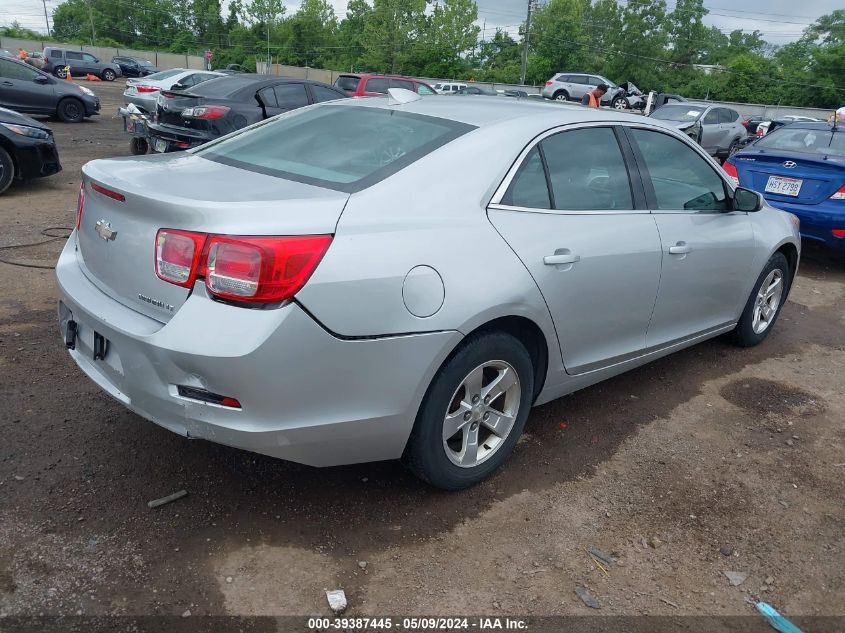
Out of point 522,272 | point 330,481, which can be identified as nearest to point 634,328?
point 522,272

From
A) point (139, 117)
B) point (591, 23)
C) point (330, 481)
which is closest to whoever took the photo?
point (330, 481)

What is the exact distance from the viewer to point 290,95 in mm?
10953

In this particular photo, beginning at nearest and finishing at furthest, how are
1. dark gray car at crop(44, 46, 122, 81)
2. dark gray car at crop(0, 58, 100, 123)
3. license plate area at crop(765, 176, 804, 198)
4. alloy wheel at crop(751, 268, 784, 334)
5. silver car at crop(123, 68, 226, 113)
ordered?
alloy wheel at crop(751, 268, 784, 334) → license plate area at crop(765, 176, 804, 198) → dark gray car at crop(0, 58, 100, 123) → silver car at crop(123, 68, 226, 113) → dark gray car at crop(44, 46, 122, 81)

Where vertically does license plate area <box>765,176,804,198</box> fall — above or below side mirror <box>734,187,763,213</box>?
below

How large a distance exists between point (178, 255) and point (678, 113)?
54.8ft

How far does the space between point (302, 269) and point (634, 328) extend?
2.04m

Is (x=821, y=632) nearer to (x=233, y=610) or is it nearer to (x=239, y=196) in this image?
(x=233, y=610)

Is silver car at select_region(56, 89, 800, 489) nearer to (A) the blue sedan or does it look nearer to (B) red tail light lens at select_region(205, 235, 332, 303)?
(B) red tail light lens at select_region(205, 235, 332, 303)

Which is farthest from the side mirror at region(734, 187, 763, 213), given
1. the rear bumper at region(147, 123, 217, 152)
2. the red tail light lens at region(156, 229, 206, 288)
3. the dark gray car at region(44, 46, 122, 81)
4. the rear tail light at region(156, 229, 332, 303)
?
the dark gray car at region(44, 46, 122, 81)

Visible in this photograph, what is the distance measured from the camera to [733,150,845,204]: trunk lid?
7.09m

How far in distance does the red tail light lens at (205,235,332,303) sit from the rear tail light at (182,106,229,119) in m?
7.71

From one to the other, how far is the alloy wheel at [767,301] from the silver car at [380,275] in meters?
1.42

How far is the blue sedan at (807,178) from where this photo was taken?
23.2 ft

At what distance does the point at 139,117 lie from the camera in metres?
10.5
